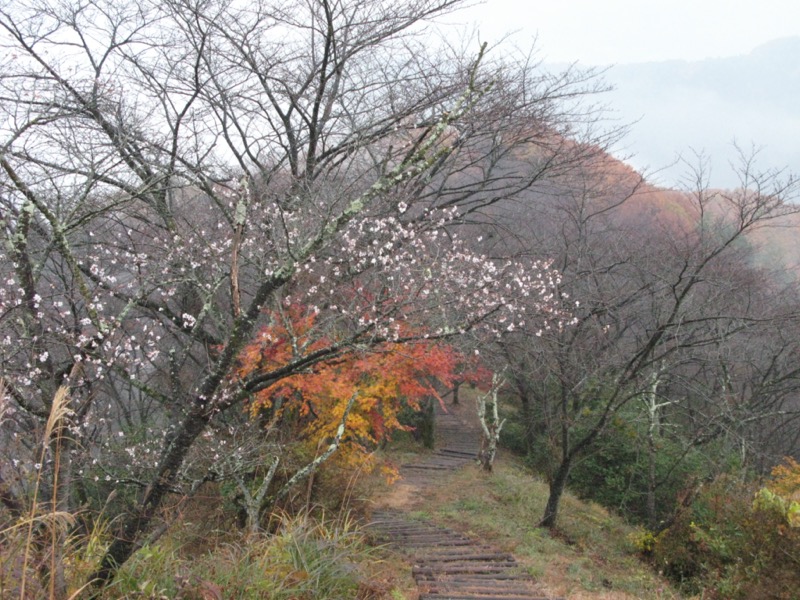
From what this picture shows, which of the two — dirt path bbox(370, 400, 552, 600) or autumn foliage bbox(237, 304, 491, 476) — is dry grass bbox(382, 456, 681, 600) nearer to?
dirt path bbox(370, 400, 552, 600)

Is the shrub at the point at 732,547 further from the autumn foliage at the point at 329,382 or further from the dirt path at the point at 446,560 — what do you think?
the autumn foliage at the point at 329,382

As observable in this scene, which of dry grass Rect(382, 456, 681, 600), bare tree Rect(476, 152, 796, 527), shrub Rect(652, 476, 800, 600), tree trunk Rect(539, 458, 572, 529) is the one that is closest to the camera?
shrub Rect(652, 476, 800, 600)

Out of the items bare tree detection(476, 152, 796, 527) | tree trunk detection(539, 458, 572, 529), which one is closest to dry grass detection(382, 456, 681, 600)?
tree trunk detection(539, 458, 572, 529)

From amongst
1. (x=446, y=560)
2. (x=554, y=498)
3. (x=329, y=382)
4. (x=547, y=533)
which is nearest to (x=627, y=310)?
(x=554, y=498)

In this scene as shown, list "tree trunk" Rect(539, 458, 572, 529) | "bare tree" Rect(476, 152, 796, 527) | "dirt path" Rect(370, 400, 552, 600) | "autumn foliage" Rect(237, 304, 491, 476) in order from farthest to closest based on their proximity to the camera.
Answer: "tree trunk" Rect(539, 458, 572, 529), "bare tree" Rect(476, 152, 796, 527), "autumn foliage" Rect(237, 304, 491, 476), "dirt path" Rect(370, 400, 552, 600)

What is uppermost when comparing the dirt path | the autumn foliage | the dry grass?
the autumn foliage

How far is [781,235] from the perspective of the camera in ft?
163

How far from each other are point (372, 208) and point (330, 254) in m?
0.94

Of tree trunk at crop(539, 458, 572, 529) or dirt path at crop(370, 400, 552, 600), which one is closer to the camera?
dirt path at crop(370, 400, 552, 600)

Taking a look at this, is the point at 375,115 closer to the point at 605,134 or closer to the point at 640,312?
the point at 605,134

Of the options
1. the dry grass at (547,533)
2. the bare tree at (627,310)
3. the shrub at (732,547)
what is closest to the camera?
the shrub at (732,547)

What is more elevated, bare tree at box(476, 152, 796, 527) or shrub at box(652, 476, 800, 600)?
bare tree at box(476, 152, 796, 527)

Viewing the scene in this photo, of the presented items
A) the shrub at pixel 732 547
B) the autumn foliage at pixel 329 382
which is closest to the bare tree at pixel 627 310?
the shrub at pixel 732 547

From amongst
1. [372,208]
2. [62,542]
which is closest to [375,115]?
[372,208]
